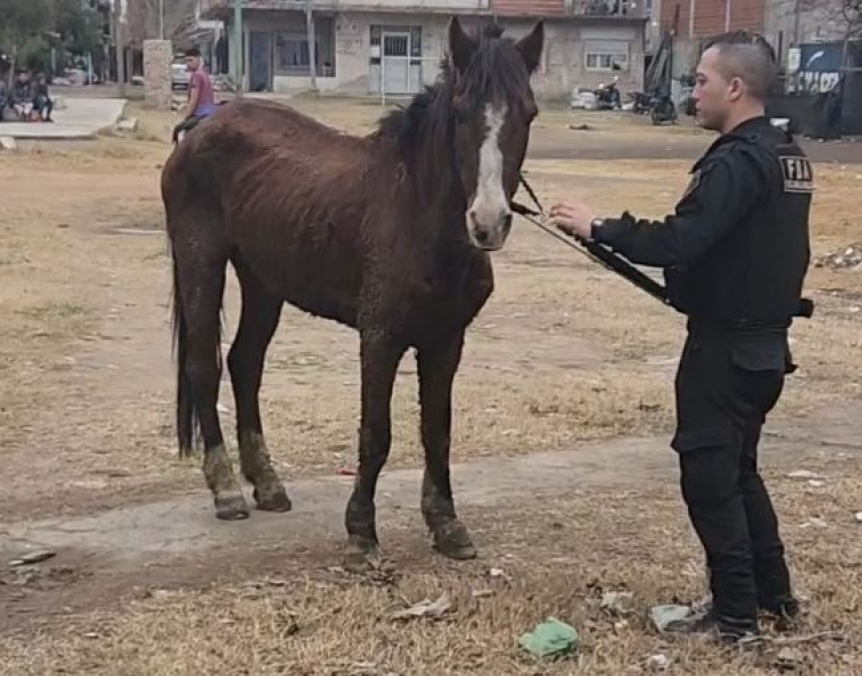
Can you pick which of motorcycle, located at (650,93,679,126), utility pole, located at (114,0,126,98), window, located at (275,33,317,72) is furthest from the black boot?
window, located at (275,33,317,72)

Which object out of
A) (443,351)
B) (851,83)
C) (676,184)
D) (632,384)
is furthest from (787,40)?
(443,351)

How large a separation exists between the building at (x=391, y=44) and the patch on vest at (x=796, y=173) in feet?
176

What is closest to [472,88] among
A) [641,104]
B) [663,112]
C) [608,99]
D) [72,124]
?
[72,124]

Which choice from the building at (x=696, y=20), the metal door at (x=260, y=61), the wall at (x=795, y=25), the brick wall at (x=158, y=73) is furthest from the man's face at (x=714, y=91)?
the metal door at (x=260, y=61)

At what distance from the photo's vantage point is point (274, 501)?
598cm

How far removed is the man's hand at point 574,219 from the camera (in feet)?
14.0

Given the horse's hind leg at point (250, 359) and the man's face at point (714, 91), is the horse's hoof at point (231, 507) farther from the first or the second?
the man's face at point (714, 91)

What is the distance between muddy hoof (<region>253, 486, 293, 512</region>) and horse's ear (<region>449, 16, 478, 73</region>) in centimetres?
215

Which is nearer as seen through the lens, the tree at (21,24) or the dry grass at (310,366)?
the dry grass at (310,366)

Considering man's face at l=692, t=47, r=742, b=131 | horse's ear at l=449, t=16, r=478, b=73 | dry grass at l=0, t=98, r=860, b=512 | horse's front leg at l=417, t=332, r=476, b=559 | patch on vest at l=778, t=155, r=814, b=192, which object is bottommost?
dry grass at l=0, t=98, r=860, b=512

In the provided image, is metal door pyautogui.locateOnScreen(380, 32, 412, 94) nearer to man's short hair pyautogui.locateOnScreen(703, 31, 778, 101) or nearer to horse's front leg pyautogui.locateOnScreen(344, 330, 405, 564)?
horse's front leg pyautogui.locateOnScreen(344, 330, 405, 564)

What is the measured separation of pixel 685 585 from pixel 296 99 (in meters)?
49.8

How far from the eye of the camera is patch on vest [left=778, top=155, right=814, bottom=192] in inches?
163

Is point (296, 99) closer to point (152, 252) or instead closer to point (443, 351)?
point (152, 252)
